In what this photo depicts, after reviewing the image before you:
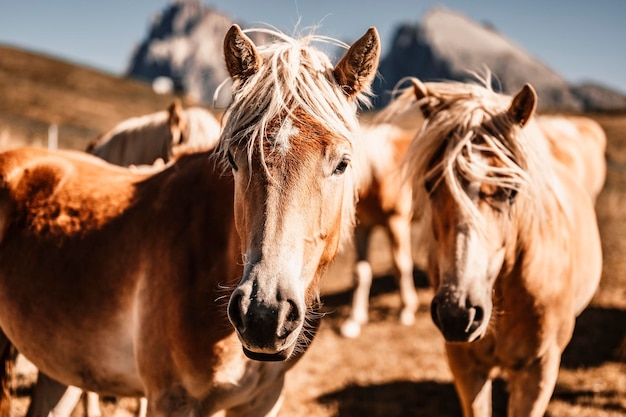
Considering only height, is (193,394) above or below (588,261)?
above

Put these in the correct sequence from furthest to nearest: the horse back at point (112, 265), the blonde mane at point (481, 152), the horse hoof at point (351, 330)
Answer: the horse hoof at point (351, 330) < the blonde mane at point (481, 152) < the horse back at point (112, 265)

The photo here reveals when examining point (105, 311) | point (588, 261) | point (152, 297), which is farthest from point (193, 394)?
point (588, 261)

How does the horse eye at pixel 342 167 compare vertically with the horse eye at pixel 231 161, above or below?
below

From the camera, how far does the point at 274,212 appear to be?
4.74ft

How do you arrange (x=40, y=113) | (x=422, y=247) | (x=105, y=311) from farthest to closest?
(x=40, y=113)
(x=422, y=247)
(x=105, y=311)

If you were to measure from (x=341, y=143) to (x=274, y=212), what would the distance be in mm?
389

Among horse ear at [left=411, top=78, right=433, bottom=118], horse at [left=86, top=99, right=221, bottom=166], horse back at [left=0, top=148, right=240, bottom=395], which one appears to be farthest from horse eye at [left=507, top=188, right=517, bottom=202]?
horse at [left=86, top=99, right=221, bottom=166]

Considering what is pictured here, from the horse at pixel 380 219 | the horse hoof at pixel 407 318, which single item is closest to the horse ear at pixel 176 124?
the horse at pixel 380 219

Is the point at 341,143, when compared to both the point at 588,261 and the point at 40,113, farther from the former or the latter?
the point at 40,113

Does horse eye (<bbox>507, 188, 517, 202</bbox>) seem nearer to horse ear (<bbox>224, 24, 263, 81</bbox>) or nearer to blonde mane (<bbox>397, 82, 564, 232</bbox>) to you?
blonde mane (<bbox>397, 82, 564, 232</bbox>)

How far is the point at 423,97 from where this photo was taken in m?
2.71

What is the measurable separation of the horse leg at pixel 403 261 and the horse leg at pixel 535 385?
11.8ft

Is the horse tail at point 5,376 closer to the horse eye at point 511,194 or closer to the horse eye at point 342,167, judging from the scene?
the horse eye at point 342,167

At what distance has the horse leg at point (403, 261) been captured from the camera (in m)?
6.09
